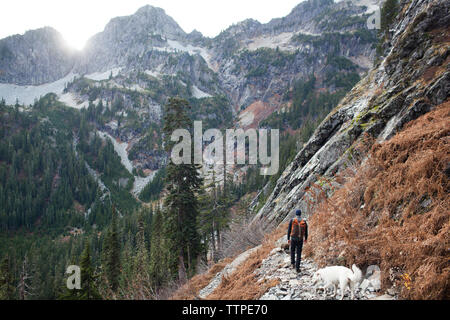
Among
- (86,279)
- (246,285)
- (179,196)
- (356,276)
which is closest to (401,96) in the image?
(356,276)

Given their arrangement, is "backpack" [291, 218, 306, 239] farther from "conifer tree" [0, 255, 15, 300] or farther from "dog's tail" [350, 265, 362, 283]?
"conifer tree" [0, 255, 15, 300]

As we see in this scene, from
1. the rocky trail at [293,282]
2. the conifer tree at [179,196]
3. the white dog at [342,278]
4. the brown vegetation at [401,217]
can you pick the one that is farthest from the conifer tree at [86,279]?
the white dog at [342,278]

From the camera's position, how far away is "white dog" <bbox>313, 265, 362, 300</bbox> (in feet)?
17.4

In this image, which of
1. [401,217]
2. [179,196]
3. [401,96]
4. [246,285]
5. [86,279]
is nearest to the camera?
[401,217]

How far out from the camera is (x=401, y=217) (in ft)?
21.5

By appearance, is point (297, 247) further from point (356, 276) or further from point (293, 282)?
point (356, 276)

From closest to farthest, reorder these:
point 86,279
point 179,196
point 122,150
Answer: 1. point 179,196
2. point 86,279
3. point 122,150

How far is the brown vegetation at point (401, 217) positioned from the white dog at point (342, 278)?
0.55 meters

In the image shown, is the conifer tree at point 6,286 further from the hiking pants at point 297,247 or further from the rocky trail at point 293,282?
the hiking pants at point 297,247

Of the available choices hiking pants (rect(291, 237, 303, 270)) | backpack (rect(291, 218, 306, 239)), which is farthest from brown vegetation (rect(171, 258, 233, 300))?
backpack (rect(291, 218, 306, 239))

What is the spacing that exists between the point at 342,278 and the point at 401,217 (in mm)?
2822
